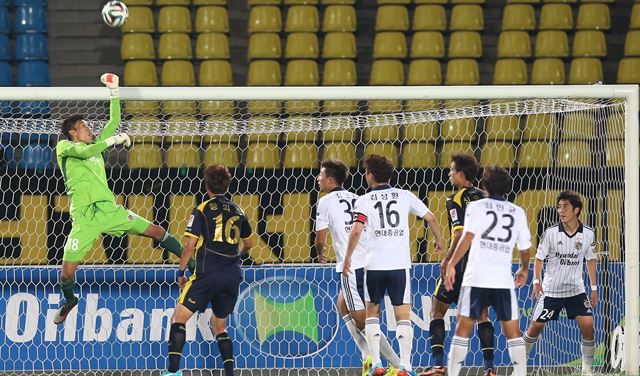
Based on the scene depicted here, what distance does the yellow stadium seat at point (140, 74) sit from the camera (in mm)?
13664

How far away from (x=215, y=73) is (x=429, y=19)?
2.71 metres

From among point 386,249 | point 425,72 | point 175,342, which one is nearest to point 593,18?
point 425,72

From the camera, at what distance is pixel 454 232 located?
8750mm

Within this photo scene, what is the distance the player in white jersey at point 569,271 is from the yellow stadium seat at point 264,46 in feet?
17.5

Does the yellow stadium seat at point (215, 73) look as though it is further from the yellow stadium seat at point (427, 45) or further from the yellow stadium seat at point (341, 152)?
the yellow stadium seat at point (427, 45)

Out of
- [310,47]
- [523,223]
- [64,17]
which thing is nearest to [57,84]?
[64,17]

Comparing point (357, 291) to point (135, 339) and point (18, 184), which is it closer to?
point (135, 339)

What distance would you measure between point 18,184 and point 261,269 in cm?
259

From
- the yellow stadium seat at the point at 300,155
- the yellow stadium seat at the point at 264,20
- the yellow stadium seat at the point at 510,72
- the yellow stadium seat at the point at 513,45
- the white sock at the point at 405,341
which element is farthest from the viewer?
the yellow stadium seat at the point at 264,20

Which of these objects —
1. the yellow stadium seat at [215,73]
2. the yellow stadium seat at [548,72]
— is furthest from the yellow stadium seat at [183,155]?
the yellow stadium seat at [548,72]

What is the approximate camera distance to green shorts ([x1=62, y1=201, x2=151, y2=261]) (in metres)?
8.91

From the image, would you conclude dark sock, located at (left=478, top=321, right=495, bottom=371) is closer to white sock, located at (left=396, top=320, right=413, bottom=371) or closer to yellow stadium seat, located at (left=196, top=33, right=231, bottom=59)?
white sock, located at (left=396, top=320, right=413, bottom=371)

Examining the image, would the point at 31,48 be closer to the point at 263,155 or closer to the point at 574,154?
the point at 263,155

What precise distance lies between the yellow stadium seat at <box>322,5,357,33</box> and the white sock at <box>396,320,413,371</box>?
6.23 m
